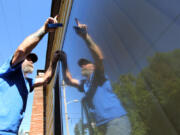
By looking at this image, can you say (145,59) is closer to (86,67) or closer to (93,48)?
(93,48)

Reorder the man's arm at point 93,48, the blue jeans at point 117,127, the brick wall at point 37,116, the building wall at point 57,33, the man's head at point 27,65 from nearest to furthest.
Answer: the blue jeans at point 117,127 < the man's arm at point 93,48 < the man's head at point 27,65 < the building wall at point 57,33 < the brick wall at point 37,116

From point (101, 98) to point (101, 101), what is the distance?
2 cm

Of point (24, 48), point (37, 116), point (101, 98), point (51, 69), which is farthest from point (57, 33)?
point (37, 116)

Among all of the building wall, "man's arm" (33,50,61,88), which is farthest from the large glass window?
"man's arm" (33,50,61,88)

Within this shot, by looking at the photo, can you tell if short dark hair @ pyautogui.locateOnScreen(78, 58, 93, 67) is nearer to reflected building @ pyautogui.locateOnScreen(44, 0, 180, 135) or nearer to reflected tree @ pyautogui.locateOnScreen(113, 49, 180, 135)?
reflected building @ pyautogui.locateOnScreen(44, 0, 180, 135)

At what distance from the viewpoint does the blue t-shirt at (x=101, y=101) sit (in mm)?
727

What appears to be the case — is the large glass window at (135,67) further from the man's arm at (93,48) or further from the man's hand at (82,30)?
the man's hand at (82,30)

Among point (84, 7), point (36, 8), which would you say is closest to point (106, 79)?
point (84, 7)

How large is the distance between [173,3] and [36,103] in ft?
14.9

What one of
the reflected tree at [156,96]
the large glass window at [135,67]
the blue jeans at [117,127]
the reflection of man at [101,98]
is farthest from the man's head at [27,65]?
the reflected tree at [156,96]

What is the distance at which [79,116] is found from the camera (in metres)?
1.34

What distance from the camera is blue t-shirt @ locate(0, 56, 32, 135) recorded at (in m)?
1.13

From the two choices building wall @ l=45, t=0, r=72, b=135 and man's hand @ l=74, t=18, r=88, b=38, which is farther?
building wall @ l=45, t=0, r=72, b=135

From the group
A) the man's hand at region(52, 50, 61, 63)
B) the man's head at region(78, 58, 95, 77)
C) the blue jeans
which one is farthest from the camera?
the man's hand at region(52, 50, 61, 63)
